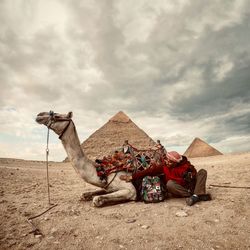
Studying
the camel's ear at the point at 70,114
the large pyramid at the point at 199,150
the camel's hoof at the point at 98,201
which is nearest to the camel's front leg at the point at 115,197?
the camel's hoof at the point at 98,201

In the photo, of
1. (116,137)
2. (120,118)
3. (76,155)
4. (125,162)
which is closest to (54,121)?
(76,155)

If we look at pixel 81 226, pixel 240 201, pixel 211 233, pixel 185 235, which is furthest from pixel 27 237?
pixel 240 201

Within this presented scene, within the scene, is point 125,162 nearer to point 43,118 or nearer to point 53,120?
point 53,120

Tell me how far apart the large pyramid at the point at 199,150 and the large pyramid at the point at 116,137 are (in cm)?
939

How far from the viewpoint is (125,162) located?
420 cm

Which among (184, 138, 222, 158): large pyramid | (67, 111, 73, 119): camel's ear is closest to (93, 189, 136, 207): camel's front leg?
(67, 111, 73, 119): camel's ear

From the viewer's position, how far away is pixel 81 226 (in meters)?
2.90

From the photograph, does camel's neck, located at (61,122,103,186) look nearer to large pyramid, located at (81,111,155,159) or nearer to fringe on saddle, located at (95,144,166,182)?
fringe on saddle, located at (95,144,166,182)

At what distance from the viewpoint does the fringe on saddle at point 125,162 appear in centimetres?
406

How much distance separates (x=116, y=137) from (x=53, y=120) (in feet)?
198

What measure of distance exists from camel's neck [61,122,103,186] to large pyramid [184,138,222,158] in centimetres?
5884

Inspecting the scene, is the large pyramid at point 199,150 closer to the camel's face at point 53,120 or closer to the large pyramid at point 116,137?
the large pyramid at point 116,137

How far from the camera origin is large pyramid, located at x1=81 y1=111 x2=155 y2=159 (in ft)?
200

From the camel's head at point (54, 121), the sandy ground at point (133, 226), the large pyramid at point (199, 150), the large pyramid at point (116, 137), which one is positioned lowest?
the sandy ground at point (133, 226)
